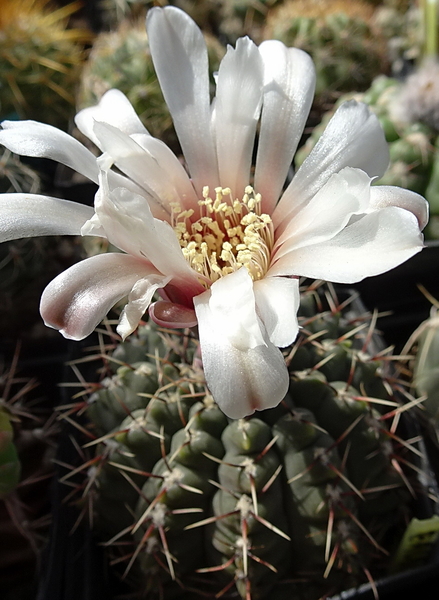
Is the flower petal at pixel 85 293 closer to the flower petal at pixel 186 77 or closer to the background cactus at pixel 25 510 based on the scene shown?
the flower petal at pixel 186 77

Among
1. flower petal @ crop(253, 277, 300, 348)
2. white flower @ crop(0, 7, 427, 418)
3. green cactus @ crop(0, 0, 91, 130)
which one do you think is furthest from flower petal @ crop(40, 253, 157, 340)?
green cactus @ crop(0, 0, 91, 130)

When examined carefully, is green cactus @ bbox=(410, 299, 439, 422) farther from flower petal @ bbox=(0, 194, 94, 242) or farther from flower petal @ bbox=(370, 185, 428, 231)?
flower petal @ bbox=(0, 194, 94, 242)

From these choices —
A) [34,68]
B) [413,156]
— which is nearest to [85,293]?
[413,156]

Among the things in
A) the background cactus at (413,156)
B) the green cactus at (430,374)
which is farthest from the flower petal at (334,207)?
the background cactus at (413,156)

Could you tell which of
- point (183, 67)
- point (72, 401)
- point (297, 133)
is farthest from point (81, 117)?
point (72, 401)

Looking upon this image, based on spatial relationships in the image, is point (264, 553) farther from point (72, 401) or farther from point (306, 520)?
point (72, 401)

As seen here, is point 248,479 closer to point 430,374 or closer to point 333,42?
point 430,374
